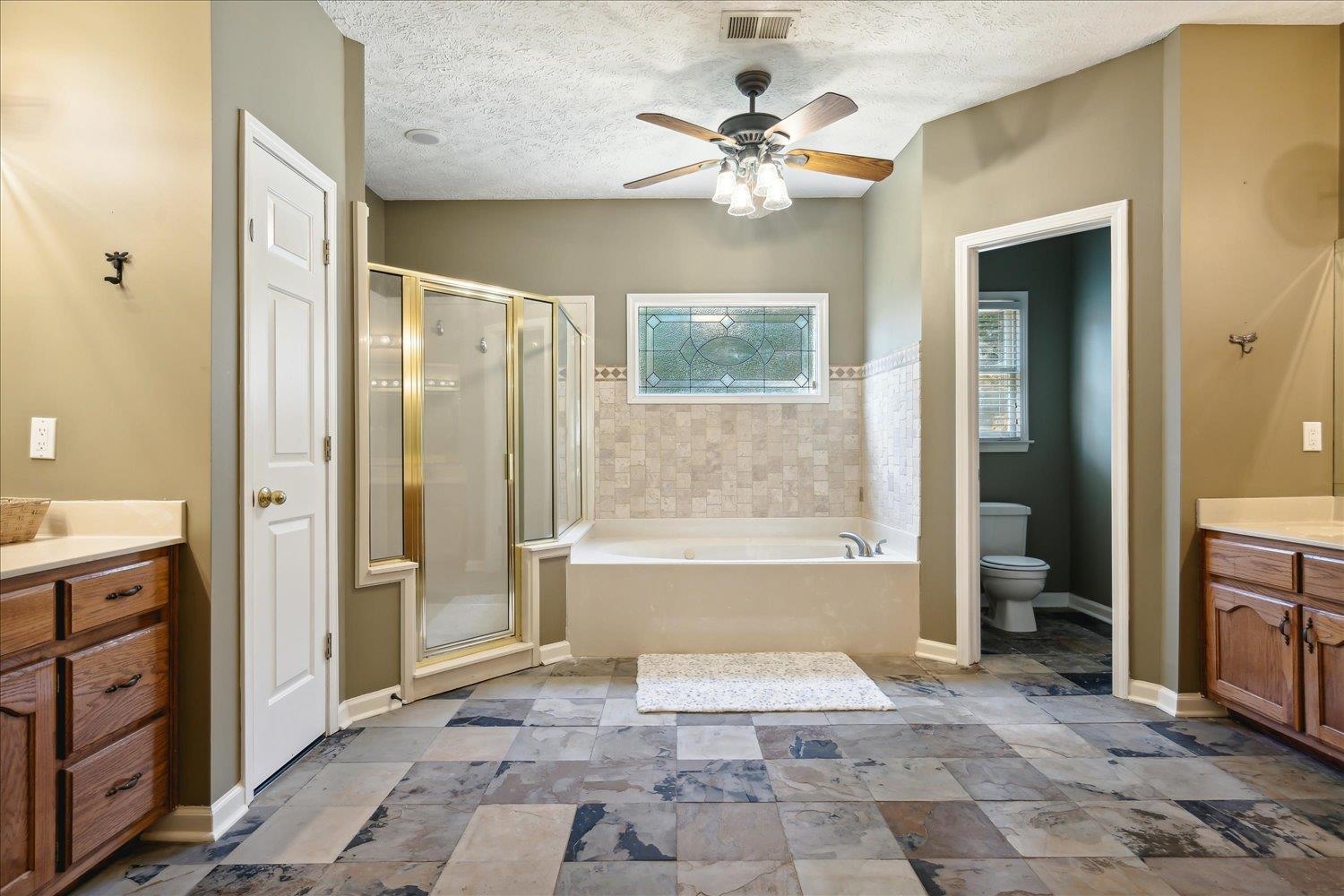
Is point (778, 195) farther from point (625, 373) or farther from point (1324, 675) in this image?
point (1324, 675)

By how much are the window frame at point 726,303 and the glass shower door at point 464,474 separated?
130cm

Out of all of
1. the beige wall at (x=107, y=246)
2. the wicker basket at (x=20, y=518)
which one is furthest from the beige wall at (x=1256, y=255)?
the wicker basket at (x=20, y=518)

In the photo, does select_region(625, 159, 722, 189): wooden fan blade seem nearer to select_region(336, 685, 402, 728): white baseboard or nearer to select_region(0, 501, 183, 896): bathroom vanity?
select_region(0, 501, 183, 896): bathroom vanity

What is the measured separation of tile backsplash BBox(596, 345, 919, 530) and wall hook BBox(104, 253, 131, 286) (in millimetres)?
2831

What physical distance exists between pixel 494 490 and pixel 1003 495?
3325 mm

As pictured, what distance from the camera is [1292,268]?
271 centimetres

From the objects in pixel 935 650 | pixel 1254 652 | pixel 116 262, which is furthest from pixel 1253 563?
pixel 116 262

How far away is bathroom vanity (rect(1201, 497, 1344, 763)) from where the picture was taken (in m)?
2.19

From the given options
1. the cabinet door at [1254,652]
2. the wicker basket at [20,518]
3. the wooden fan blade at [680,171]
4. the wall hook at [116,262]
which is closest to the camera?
the wicker basket at [20,518]

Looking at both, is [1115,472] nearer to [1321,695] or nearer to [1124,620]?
[1124,620]

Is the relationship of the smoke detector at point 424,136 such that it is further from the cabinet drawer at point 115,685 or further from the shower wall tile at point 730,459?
the cabinet drawer at point 115,685

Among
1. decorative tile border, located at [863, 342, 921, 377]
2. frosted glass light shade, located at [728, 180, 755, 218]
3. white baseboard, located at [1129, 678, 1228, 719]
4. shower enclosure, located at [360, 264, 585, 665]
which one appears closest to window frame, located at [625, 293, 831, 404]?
decorative tile border, located at [863, 342, 921, 377]

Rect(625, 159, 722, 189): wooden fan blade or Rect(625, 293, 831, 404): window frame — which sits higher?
Rect(625, 159, 722, 189): wooden fan blade

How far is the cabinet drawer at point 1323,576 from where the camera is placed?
2.16 m
